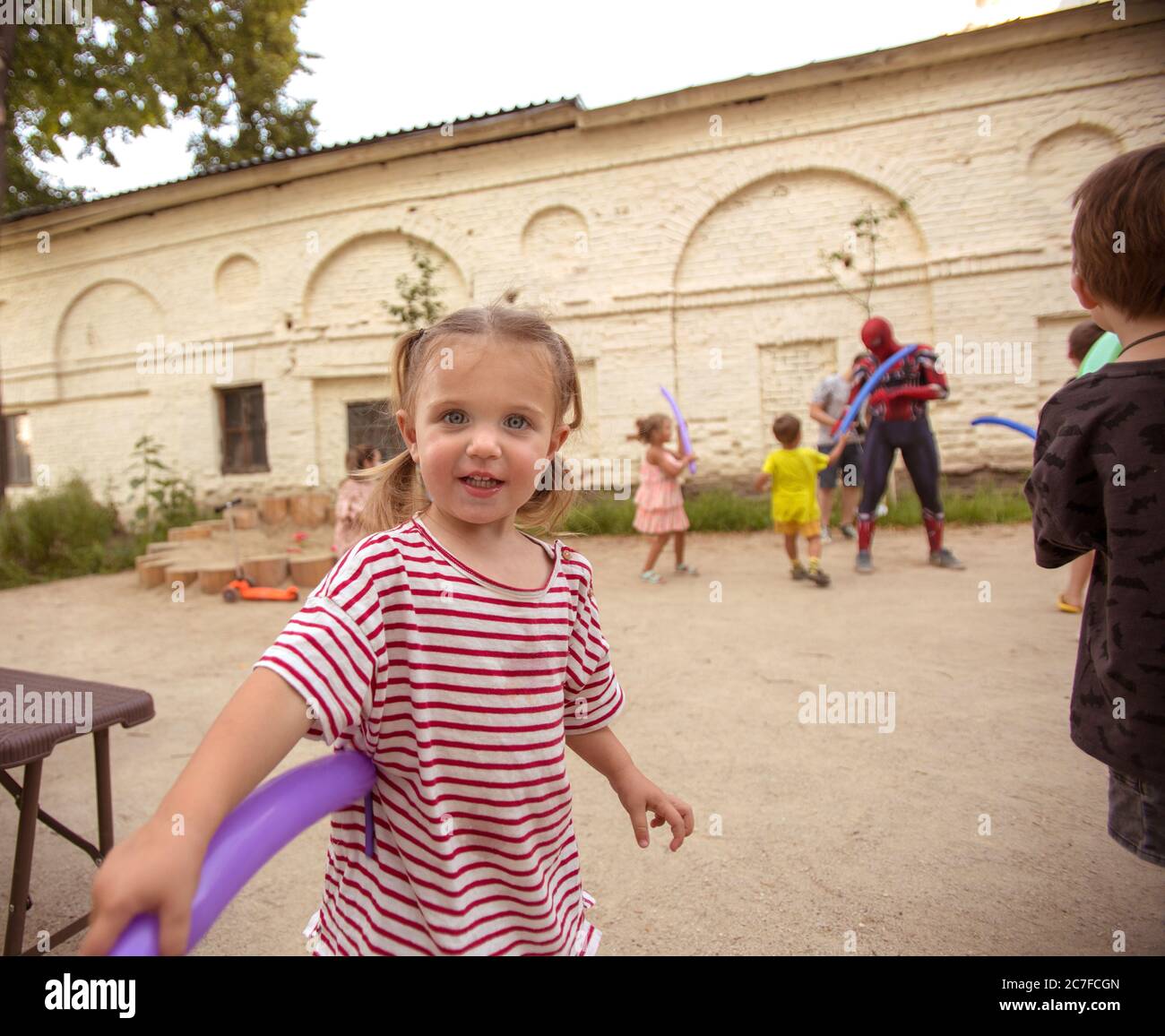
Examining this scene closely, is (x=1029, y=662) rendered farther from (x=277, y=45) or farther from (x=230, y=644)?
(x=277, y=45)

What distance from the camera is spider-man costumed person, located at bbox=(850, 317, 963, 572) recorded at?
6398 millimetres

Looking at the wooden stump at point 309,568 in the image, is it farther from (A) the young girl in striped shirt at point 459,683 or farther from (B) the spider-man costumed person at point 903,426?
(A) the young girl in striped shirt at point 459,683

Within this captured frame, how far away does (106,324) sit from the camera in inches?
552

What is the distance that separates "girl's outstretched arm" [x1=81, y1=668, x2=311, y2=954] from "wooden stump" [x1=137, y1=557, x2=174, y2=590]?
806cm

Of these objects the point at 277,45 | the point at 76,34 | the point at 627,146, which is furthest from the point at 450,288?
the point at 76,34

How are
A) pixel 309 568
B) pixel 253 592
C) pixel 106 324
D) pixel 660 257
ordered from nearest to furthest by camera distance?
pixel 253 592 < pixel 309 568 < pixel 660 257 < pixel 106 324

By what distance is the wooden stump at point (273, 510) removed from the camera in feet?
36.2

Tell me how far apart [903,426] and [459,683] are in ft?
19.8

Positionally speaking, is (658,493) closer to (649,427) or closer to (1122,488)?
(649,427)

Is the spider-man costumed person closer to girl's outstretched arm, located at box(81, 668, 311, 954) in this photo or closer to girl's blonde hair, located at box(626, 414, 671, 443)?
girl's blonde hair, located at box(626, 414, 671, 443)

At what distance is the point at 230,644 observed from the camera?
219 inches

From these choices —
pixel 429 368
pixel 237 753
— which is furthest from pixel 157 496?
pixel 237 753

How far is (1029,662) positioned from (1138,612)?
9.96ft

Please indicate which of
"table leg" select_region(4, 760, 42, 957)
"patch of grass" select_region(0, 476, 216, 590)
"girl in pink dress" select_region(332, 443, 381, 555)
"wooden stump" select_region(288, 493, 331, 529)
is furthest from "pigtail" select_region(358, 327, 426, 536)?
"wooden stump" select_region(288, 493, 331, 529)
